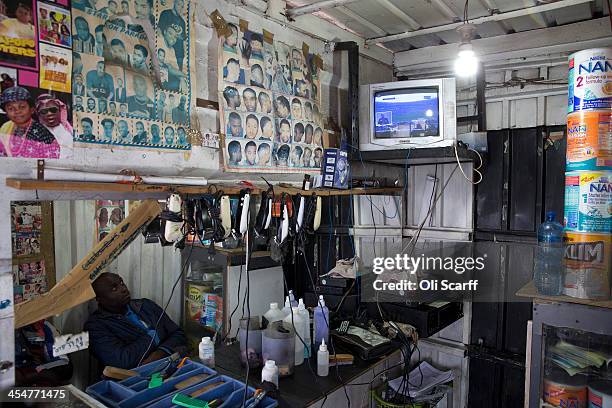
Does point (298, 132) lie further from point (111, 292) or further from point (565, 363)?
point (565, 363)

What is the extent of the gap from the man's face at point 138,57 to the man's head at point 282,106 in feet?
2.61

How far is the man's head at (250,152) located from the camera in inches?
87.5

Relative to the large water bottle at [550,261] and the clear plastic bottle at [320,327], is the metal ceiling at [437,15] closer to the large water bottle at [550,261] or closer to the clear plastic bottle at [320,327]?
the large water bottle at [550,261]

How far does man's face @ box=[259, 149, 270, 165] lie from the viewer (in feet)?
7.53

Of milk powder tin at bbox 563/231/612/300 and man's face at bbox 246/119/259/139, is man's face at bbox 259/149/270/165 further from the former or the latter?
milk powder tin at bbox 563/231/612/300

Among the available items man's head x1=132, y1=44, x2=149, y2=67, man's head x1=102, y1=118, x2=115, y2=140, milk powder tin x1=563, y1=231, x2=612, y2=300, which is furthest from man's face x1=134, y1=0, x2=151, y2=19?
milk powder tin x1=563, y1=231, x2=612, y2=300

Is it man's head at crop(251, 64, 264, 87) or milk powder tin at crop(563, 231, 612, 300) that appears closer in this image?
milk powder tin at crop(563, 231, 612, 300)

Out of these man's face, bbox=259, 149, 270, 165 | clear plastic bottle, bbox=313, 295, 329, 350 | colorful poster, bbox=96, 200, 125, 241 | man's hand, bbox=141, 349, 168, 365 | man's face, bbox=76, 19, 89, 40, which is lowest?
man's hand, bbox=141, 349, 168, 365

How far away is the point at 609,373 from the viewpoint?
75.7 inches

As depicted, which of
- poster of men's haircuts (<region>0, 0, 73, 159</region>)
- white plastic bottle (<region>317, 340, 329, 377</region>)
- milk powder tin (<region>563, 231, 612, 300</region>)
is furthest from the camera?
white plastic bottle (<region>317, 340, 329, 377</region>)

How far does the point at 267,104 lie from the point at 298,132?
0.97 feet

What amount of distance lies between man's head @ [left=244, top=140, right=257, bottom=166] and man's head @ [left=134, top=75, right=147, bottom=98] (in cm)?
59

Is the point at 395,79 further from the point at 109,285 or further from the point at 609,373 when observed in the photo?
the point at 109,285

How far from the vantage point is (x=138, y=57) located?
1.77 metres
